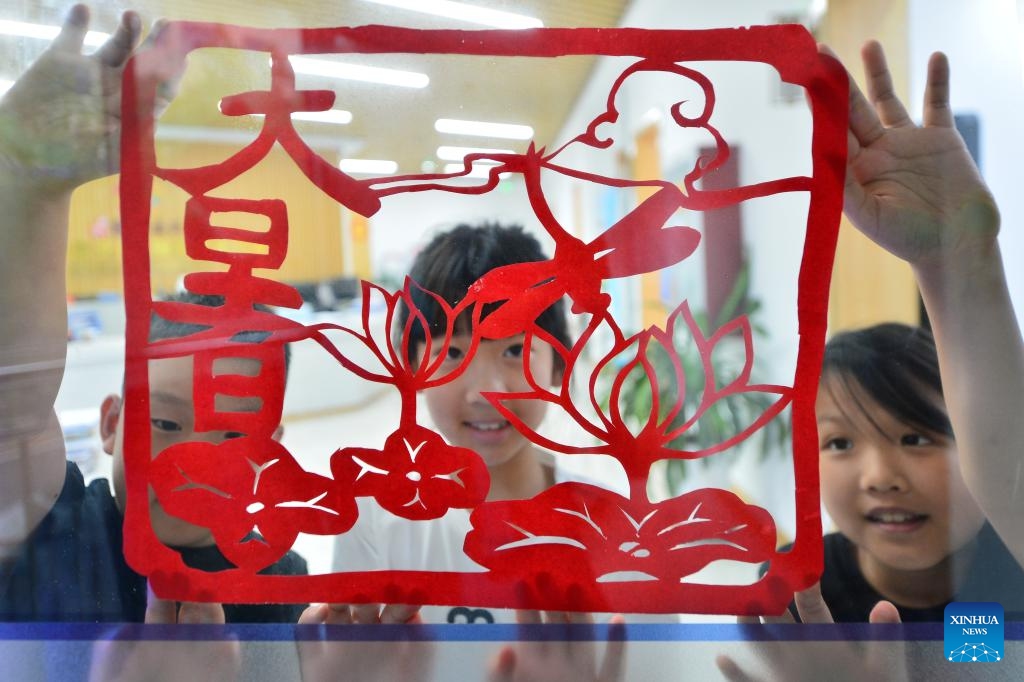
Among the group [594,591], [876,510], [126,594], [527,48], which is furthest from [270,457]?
[876,510]

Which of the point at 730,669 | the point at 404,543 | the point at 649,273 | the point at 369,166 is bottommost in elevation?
the point at 730,669

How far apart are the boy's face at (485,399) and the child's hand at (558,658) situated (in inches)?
6.3

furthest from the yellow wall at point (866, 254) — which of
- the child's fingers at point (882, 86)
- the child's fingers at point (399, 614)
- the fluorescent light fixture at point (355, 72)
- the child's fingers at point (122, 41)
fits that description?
Answer: the child's fingers at point (122, 41)

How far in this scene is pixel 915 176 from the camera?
563 mm

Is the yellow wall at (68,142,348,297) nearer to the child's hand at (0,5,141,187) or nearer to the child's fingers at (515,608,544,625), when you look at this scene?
the child's hand at (0,5,141,187)

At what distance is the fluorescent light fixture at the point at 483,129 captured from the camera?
0.59 m

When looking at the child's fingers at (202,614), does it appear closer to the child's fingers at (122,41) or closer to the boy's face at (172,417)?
the boy's face at (172,417)

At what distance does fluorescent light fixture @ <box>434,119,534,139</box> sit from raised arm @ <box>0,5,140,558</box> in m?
0.30

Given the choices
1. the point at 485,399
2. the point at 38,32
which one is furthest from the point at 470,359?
the point at 38,32

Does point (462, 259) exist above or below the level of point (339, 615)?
above

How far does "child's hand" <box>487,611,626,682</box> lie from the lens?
60 centimetres

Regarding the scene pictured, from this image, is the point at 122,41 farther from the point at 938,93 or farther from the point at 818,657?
the point at 818,657

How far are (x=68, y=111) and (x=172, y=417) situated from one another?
30 cm

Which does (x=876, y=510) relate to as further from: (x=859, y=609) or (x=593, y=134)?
(x=593, y=134)
